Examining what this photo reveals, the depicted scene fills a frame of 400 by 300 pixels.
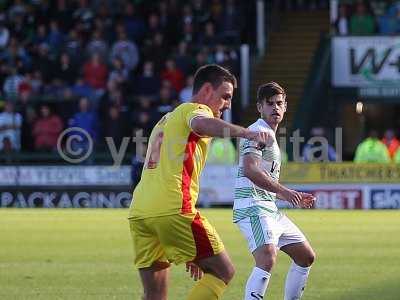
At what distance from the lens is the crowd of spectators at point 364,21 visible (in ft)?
95.3

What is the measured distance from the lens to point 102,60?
29656 mm

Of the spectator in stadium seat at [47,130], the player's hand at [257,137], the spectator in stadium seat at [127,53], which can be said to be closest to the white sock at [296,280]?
the player's hand at [257,137]

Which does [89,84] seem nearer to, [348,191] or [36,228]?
[348,191]

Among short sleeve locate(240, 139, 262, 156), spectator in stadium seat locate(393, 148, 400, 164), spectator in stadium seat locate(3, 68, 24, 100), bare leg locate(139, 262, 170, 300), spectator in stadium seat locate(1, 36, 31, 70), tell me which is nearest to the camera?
bare leg locate(139, 262, 170, 300)

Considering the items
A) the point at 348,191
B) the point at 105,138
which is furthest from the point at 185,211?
the point at 105,138

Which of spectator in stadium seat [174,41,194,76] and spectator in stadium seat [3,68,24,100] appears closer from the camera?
spectator in stadium seat [174,41,194,76]

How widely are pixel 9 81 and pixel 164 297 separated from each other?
872 inches

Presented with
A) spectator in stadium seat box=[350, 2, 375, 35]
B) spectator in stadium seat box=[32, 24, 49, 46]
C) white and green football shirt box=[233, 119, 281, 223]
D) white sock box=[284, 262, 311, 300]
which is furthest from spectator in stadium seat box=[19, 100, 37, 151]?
white and green football shirt box=[233, 119, 281, 223]

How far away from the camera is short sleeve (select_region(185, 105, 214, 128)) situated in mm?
8109

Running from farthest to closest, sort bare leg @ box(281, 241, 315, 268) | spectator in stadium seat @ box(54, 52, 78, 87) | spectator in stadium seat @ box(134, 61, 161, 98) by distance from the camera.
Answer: spectator in stadium seat @ box(54, 52, 78, 87) < spectator in stadium seat @ box(134, 61, 161, 98) < bare leg @ box(281, 241, 315, 268)

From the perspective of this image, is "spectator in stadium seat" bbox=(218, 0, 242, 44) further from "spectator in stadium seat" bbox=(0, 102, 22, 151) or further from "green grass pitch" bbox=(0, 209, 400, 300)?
"green grass pitch" bbox=(0, 209, 400, 300)

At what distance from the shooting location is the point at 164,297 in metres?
8.62

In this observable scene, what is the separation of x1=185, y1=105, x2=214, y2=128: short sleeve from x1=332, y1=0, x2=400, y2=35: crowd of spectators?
21.3 m

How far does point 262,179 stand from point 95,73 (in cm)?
2015
